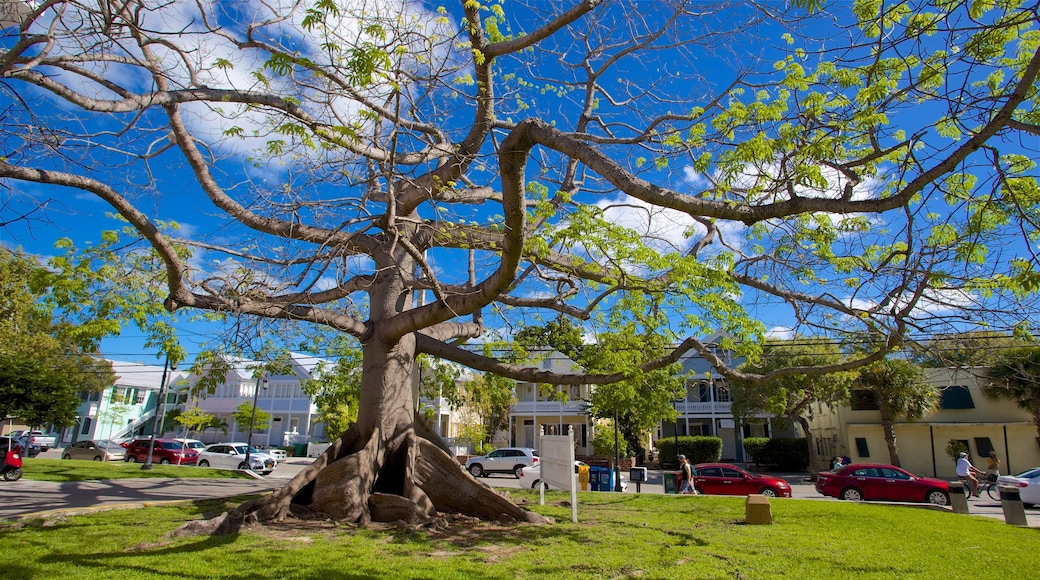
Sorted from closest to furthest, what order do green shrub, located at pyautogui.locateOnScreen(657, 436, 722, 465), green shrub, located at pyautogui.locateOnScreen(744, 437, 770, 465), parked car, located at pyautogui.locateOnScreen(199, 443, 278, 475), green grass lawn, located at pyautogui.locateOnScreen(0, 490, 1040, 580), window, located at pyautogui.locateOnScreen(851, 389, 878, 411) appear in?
green grass lawn, located at pyautogui.locateOnScreen(0, 490, 1040, 580), parked car, located at pyautogui.locateOnScreen(199, 443, 278, 475), window, located at pyautogui.locateOnScreen(851, 389, 878, 411), green shrub, located at pyautogui.locateOnScreen(744, 437, 770, 465), green shrub, located at pyautogui.locateOnScreen(657, 436, 722, 465)

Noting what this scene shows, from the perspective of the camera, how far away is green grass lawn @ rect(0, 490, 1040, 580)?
6.34m

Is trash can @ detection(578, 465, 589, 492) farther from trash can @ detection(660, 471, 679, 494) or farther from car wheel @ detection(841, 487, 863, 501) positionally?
car wheel @ detection(841, 487, 863, 501)

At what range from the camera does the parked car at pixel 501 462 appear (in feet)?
97.1

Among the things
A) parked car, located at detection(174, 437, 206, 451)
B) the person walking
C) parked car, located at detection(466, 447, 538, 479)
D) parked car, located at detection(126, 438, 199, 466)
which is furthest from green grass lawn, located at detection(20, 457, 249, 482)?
the person walking

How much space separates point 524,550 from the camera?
25.2 feet

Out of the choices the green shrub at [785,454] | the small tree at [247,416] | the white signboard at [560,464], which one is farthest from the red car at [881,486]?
the small tree at [247,416]

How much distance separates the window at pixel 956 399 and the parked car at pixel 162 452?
129 feet

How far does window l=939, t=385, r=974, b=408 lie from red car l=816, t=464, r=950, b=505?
16.5 m

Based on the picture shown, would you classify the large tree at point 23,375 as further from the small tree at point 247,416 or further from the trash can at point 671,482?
the trash can at point 671,482

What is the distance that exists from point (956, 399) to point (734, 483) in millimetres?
21212

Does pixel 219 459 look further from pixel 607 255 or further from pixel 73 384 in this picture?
pixel 607 255

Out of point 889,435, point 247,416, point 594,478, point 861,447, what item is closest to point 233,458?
point 247,416

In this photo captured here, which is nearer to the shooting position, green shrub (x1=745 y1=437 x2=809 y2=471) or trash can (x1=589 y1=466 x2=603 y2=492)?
trash can (x1=589 y1=466 x2=603 y2=492)

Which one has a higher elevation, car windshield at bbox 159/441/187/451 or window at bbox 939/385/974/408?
window at bbox 939/385/974/408
